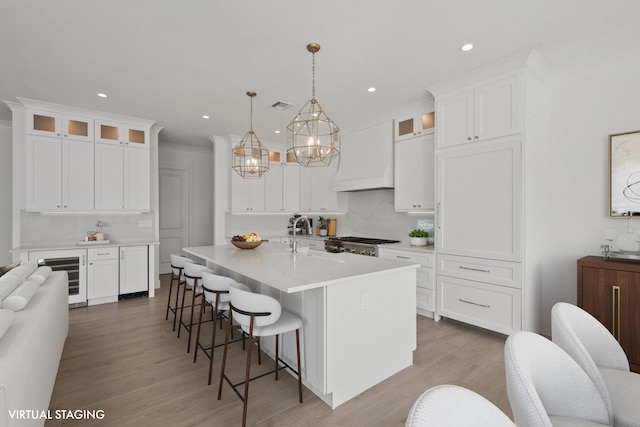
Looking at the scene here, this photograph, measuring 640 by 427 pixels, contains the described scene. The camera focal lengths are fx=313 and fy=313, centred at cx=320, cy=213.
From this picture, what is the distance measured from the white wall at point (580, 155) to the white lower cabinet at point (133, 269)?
526 centimetres

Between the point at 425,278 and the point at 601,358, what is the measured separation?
7.58 ft

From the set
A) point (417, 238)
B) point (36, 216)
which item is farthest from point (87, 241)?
point (417, 238)

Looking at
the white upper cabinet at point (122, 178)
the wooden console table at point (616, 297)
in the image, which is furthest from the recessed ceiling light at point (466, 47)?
the white upper cabinet at point (122, 178)

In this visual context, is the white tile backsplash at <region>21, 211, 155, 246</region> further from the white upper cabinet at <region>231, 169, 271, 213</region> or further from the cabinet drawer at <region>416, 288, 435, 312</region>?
the cabinet drawer at <region>416, 288, 435, 312</region>

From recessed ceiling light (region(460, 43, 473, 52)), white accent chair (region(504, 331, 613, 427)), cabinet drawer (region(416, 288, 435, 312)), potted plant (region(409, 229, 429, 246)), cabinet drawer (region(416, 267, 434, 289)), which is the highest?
recessed ceiling light (region(460, 43, 473, 52))

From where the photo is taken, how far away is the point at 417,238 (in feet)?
14.0

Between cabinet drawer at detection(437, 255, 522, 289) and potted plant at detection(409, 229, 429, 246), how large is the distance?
1.94 feet

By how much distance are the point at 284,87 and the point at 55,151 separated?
3.30 meters

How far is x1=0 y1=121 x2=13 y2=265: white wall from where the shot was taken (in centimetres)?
485

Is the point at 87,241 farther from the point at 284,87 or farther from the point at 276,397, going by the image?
the point at 276,397

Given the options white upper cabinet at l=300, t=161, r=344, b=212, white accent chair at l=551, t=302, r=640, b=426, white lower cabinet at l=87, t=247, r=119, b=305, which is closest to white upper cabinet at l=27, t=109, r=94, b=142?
white lower cabinet at l=87, t=247, r=119, b=305

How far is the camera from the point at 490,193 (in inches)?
126

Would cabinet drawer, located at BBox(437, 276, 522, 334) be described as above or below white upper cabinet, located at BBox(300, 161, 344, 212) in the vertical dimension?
below

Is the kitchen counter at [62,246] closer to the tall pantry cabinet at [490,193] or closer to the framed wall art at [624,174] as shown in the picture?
the tall pantry cabinet at [490,193]
